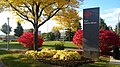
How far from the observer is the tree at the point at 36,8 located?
24.1 meters

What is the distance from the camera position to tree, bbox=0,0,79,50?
2406cm

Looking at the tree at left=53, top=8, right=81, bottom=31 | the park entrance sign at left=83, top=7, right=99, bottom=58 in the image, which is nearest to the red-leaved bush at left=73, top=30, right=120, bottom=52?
the tree at left=53, top=8, right=81, bottom=31

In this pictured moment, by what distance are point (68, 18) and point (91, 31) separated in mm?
5320

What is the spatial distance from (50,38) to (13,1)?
185ft

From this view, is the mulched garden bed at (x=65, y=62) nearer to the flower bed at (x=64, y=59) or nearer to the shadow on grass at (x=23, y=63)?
the flower bed at (x=64, y=59)

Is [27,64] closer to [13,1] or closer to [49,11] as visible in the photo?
[13,1]

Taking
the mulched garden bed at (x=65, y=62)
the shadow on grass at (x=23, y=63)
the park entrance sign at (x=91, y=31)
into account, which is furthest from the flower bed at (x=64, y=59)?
the park entrance sign at (x=91, y=31)

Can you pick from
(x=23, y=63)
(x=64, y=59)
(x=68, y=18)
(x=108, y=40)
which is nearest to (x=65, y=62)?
(x=64, y=59)

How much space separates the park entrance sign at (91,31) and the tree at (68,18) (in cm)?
449

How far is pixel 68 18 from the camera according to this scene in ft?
84.4

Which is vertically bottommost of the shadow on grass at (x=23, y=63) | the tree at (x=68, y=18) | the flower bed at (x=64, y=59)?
the shadow on grass at (x=23, y=63)

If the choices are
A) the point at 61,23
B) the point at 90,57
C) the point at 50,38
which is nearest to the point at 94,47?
the point at 90,57

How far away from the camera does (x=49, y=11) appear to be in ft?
86.5

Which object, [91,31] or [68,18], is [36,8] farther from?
[91,31]
